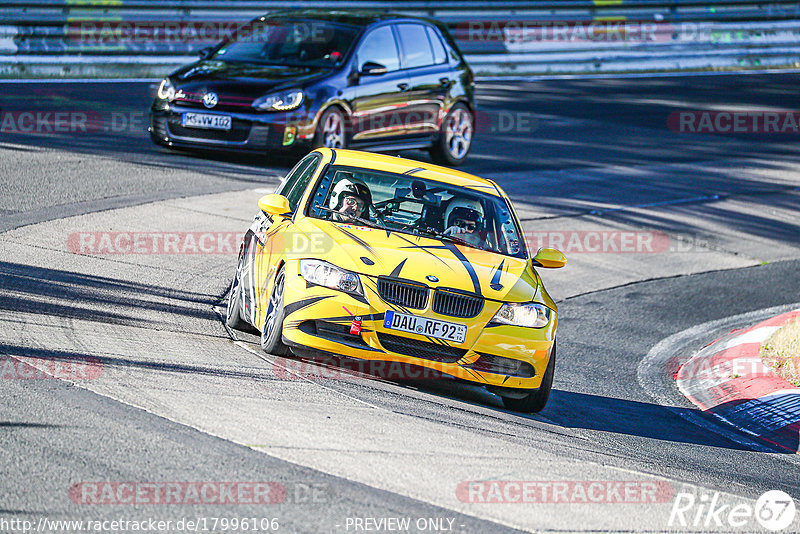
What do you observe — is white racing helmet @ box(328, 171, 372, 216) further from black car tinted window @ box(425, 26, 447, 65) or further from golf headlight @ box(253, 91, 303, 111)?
black car tinted window @ box(425, 26, 447, 65)

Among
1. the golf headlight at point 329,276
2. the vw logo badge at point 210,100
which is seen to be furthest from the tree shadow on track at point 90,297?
the vw logo badge at point 210,100

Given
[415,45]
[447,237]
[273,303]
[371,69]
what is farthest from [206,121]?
[273,303]

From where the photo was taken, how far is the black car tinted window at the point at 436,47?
52.2ft

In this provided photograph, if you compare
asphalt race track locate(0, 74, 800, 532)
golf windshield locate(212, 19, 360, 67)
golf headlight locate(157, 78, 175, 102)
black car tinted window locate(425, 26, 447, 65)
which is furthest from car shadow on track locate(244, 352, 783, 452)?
black car tinted window locate(425, 26, 447, 65)

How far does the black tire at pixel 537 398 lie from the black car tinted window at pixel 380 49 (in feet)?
25.6

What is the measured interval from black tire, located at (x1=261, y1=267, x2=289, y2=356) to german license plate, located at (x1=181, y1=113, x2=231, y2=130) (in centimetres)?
637

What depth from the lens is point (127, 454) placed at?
17.5 ft

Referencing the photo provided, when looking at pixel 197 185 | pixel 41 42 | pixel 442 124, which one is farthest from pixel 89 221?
pixel 41 42

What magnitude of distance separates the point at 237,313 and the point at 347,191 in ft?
3.95

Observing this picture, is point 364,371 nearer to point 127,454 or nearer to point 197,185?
point 127,454

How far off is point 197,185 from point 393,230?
5590 mm

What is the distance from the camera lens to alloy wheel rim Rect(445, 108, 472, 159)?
1603 cm

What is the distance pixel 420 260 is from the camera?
7504 mm

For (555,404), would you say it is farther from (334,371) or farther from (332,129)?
(332,129)
